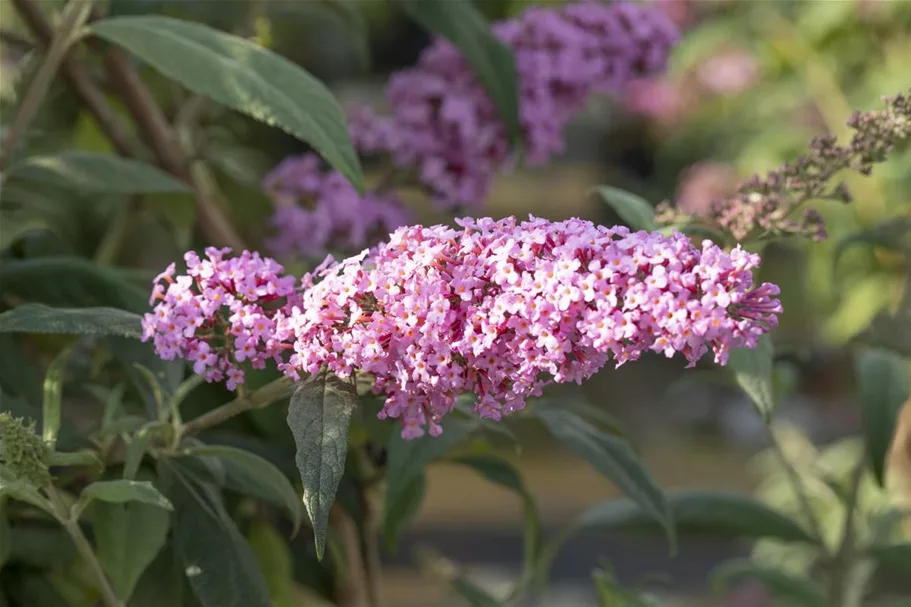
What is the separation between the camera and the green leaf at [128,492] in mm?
573

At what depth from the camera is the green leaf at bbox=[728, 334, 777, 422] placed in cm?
67

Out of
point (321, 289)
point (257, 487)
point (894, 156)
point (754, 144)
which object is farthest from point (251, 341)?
point (754, 144)

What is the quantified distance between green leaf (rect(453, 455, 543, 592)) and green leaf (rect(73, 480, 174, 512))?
11.1 inches

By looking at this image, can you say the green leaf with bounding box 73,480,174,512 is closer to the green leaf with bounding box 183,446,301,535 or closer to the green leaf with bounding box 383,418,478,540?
the green leaf with bounding box 183,446,301,535

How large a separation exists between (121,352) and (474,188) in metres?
0.37

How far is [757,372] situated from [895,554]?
298mm

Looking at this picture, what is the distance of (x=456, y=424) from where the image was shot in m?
0.73

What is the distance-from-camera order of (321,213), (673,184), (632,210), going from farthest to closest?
1. (673,184)
2. (321,213)
3. (632,210)

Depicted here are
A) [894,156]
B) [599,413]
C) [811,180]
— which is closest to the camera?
[811,180]

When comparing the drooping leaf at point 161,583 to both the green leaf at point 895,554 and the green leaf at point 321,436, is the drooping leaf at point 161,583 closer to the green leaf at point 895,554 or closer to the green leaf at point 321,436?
the green leaf at point 321,436

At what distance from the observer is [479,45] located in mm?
905

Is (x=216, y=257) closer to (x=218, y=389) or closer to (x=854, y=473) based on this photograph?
(x=218, y=389)

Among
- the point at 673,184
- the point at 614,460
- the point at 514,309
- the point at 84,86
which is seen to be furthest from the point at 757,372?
the point at 673,184

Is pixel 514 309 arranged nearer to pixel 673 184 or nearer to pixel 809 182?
pixel 809 182
